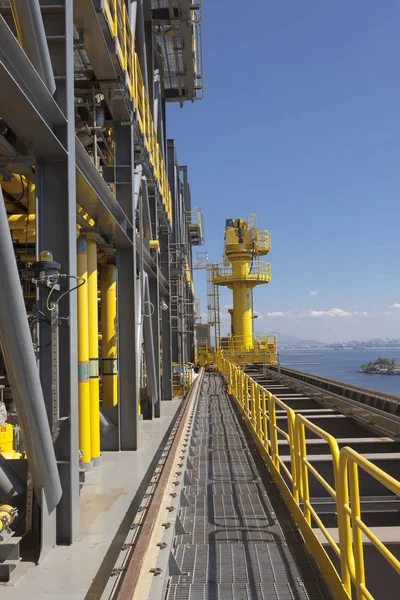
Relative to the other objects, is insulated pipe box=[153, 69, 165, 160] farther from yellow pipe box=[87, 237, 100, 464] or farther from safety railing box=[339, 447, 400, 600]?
safety railing box=[339, 447, 400, 600]

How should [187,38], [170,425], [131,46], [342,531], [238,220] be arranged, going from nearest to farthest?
[342,531] < [131,46] < [170,425] < [187,38] < [238,220]

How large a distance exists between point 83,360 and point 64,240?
96.0 inches

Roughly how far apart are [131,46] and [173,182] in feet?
36.3

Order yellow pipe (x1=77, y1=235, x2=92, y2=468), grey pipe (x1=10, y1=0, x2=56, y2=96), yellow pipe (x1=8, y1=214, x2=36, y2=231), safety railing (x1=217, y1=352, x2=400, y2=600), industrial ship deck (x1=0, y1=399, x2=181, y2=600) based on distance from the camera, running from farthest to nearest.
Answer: yellow pipe (x1=8, y1=214, x2=36, y2=231), yellow pipe (x1=77, y1=235, x2=92, y2=468), grey pipe (x1=10, y1=0, x2=56, y2=96), industrial ship deck (x1=0, y1=399, x2=181, y2=600), safety railing (x1=217, y1=352, x2=400, y2=600)

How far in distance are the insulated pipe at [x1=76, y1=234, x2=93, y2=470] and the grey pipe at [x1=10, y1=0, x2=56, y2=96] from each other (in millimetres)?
2823

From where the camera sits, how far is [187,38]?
15.0 meters

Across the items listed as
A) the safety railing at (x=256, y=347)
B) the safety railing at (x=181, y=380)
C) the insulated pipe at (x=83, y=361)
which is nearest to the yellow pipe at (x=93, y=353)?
the insulated pipe at (x=83, y=361)

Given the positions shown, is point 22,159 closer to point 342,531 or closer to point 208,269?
point 342,531

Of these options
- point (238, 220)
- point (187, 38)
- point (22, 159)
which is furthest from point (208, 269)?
point (22, 159)

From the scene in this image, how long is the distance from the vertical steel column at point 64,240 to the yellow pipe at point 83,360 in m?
1.82

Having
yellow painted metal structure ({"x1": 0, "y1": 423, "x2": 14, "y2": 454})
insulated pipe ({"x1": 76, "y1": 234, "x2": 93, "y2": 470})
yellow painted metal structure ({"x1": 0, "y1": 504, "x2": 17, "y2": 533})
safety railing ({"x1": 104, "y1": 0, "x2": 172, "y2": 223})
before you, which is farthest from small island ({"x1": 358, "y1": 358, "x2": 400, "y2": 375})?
yellow painted metal structure ({"x1": 0, "y1": 504, "x2": 17, "y2": 533})

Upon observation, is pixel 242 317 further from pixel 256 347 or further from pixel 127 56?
pixel 127 56

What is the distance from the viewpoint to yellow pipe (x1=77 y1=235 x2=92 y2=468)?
640cm

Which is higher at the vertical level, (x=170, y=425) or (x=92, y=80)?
(x=92, y=80)
